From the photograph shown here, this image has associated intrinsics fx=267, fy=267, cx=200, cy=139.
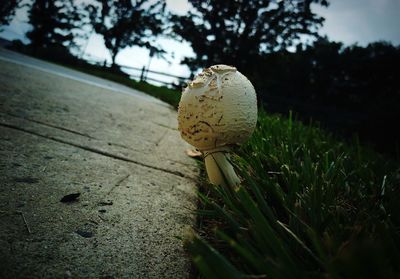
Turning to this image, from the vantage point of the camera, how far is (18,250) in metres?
0.71

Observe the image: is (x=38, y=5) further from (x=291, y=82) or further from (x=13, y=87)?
(x=13, y=87)

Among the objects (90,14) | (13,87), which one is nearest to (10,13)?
(90,14)

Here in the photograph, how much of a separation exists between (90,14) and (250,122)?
30.4 metres

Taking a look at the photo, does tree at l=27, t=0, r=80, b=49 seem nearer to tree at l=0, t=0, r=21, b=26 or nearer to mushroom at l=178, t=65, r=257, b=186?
tree at l=0, t=0, r=21, b=26

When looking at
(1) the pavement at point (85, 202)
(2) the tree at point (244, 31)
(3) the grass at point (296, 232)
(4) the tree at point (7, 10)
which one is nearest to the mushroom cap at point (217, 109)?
(3) the grass at point (296, 232)

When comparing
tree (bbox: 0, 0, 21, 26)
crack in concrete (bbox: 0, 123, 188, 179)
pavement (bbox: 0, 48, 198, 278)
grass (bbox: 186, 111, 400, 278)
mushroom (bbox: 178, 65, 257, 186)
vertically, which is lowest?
pavement (bbox: 0, 48, 198, 278)

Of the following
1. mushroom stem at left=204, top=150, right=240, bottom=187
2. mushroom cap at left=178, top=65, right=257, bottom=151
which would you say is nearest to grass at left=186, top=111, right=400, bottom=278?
mushroom stem at left=204, top=150, right=240, bottom=187

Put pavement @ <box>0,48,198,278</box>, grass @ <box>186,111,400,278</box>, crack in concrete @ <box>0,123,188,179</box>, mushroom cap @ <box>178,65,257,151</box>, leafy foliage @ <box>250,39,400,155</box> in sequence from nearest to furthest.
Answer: grass @ <box>186,111,400,278</box> → pavement @ <box>0,48,198,278</box> → mushroom cap @ <box>178,65,257,151</box> → crack in concrete @ <box>0,123,188,179</box> → leafy foliage @ <box>250,39,400,155</box>

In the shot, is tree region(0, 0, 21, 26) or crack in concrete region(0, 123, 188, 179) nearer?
crack in concrete region(0, 123, 188, 179)

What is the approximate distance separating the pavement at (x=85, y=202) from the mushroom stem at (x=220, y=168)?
19cm

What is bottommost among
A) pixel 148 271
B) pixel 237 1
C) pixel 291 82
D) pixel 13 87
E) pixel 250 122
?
pixel 148 271

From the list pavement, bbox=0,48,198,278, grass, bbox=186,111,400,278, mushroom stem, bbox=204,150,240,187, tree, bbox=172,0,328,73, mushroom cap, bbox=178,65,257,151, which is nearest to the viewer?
grass, bbox=186,111,400,278

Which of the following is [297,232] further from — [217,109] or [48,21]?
[48,21]

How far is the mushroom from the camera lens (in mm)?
1099
